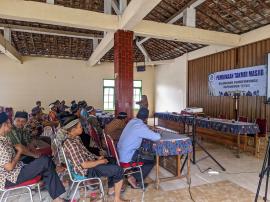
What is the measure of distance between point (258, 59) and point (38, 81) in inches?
373

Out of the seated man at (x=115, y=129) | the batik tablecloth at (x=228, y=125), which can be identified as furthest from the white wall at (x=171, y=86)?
the seated man at (x=115, y=129)

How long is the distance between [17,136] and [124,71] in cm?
285

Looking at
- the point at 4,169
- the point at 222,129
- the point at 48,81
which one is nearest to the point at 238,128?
the point at 222,129

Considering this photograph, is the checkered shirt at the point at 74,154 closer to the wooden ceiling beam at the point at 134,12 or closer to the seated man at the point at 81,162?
the seated man at the point at 81,162

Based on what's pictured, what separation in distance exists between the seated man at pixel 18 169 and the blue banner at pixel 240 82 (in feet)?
18.3

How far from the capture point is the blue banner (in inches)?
236

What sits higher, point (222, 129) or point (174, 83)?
point (174, 83)

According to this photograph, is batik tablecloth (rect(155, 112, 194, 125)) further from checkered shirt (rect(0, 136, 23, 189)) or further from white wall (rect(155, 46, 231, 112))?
checkered shirt (rect(0, 136, 23, 189))

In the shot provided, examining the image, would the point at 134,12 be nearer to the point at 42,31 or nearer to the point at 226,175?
the point at 226,175

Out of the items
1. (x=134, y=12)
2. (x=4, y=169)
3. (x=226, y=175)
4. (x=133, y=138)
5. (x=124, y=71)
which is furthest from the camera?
(x=124, y=71)

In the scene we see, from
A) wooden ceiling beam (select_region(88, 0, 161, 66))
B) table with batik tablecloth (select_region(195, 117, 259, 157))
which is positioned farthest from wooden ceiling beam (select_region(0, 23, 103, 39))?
table with batik tablecloth (select_region(195, 117, 259, 157))

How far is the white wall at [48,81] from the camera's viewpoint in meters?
10.6

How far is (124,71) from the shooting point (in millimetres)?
5312

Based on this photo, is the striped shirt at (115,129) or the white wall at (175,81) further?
the white wall at (175,81)
